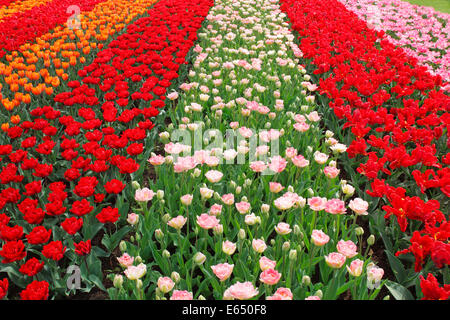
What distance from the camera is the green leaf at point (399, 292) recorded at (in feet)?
7.38

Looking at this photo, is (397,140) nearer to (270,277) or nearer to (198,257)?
(270,277)

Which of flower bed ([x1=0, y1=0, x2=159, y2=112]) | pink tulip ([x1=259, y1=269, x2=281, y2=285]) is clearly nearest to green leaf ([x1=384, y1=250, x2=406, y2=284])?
pink tulip ([x1=259, y1=269, x2=281, y2=285])

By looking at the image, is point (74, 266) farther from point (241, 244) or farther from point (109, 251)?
point (241, 244)

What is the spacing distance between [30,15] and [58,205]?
7377mm

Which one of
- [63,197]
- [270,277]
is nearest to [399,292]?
[270,277]

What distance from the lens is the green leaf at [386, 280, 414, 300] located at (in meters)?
2.25

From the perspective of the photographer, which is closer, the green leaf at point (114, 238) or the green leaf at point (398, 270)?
the green leaf at point (398, 270)

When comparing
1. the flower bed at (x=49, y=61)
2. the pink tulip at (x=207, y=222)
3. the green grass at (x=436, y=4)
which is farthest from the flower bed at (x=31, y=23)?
the green grass at (x=436, y=4)

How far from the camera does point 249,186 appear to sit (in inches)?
113

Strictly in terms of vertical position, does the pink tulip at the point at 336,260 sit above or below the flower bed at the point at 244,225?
above

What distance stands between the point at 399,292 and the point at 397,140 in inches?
57.8

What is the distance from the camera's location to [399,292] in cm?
227

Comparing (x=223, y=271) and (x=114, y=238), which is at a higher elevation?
(x=223, y=271)

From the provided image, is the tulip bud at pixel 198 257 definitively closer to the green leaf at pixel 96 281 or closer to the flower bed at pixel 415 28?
the green leaf at pixel 96 281
